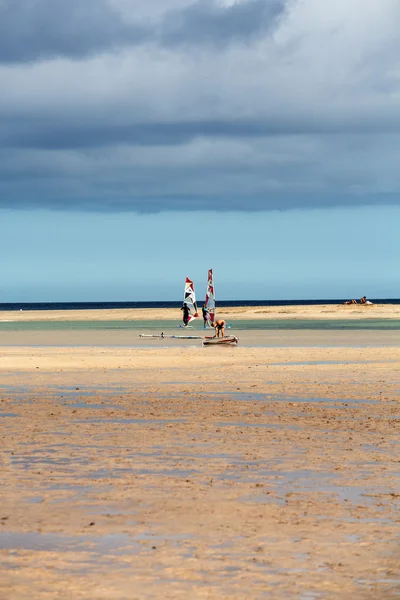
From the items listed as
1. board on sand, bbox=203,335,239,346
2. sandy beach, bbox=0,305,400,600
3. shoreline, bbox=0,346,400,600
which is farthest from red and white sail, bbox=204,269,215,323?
shoreline, bbox=0,346,400,600

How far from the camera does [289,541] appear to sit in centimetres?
1040

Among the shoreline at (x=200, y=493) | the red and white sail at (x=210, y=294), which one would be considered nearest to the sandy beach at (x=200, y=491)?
the shoreline at (x=200, y=493)

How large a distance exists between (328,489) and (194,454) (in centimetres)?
338

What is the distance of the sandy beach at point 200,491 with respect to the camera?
9.10m

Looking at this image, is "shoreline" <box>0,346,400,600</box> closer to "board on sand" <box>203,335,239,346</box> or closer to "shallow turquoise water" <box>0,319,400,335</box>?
"board on sand" <box>203,335,239,346</box>

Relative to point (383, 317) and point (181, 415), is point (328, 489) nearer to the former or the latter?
point (181, 415)

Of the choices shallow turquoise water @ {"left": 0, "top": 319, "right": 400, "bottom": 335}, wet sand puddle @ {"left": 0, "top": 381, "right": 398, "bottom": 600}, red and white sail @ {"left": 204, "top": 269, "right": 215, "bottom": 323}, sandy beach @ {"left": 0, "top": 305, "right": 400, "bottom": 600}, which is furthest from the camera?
shallow turquoise water @ {"left": 0, "top": 319, "right": 400, "bottom": 335}

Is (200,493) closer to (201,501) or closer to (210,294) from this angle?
(201,501)

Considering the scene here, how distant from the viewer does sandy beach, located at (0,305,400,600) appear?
9102 millimetres

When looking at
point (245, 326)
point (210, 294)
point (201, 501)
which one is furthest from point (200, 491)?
point (245, 326)

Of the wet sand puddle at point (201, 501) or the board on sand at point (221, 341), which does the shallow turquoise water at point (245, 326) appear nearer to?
the board on sand at point (221, 341)

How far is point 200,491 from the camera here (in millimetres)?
12930

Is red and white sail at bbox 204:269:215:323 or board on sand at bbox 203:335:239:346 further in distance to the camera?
red and white sail at bbox 204:269:215:323

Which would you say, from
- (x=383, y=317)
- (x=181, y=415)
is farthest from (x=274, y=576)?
(x=383, y=317)
